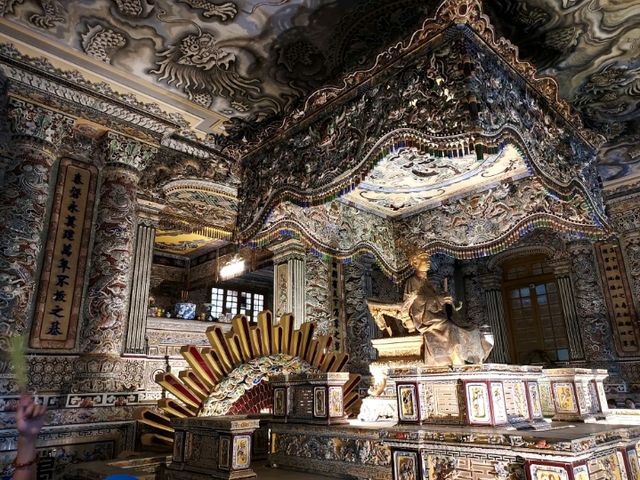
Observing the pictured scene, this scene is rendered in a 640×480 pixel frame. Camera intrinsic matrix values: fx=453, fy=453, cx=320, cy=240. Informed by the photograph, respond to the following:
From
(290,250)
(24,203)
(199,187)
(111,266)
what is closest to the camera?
(24,203)

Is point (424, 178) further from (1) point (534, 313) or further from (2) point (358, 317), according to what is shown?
(1) point (534, 313)

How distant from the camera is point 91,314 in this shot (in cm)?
507

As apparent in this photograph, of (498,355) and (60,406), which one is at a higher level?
(498,355)

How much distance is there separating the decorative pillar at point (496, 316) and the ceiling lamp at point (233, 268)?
5559 mm

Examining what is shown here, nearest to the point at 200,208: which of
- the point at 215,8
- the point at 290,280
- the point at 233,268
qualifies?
the point at 290,280

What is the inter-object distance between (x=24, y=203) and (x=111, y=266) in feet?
3.60

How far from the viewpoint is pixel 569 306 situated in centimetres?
861

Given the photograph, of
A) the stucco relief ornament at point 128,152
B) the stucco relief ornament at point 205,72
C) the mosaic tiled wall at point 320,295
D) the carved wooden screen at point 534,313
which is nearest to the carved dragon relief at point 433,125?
the stucco relief ornament at point 205,72

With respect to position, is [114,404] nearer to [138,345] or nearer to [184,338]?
[138,345]

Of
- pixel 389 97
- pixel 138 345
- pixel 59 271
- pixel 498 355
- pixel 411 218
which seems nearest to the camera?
pixel 389 97

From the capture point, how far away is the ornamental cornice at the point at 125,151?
5566mm

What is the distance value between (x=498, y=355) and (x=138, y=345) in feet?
23.5

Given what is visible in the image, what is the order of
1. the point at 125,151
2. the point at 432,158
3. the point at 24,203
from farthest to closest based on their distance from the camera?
the point at 125,151
the point at 24,203
the point at 432,158

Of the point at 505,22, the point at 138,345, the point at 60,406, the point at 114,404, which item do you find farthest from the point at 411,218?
the point at 60,406
